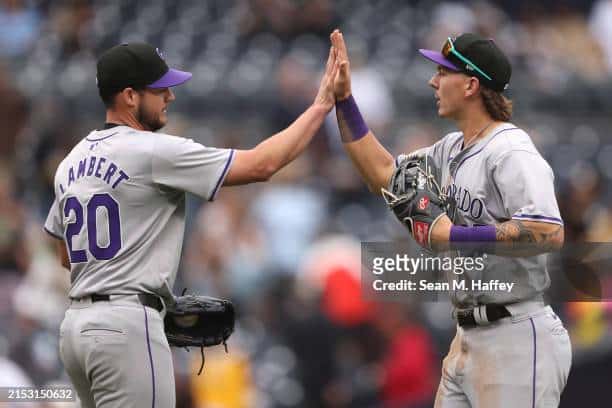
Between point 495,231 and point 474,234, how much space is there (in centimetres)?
7

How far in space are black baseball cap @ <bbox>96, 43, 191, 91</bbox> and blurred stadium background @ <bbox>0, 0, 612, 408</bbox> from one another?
231cm

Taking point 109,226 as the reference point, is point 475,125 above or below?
above

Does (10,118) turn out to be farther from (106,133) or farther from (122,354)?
(122,354)

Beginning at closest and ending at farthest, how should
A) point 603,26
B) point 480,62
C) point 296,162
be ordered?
point 480,62
point 296,162
point 603,26

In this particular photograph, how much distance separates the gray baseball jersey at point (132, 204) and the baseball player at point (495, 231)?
816 millimetres

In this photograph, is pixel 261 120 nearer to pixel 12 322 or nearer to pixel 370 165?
pixel 12 322

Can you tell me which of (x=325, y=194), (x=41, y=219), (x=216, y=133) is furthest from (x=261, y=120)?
(x=41, y=219)

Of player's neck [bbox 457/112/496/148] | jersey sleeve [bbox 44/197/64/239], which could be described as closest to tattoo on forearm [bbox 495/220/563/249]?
player's neck [bbox 457/112/496/148]

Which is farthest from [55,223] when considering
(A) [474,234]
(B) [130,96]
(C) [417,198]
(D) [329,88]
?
(A) [474,234]

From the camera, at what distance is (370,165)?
476 cm

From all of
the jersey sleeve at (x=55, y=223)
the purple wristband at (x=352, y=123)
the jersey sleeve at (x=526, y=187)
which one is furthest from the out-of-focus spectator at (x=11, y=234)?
the jersey sleeve at (x=526, y=187)

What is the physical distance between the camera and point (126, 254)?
4.07 metres

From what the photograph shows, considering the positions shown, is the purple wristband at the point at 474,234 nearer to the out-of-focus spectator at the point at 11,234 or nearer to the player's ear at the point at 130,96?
the player's ear at the point at 130,96

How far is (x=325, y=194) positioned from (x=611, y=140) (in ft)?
8.24
